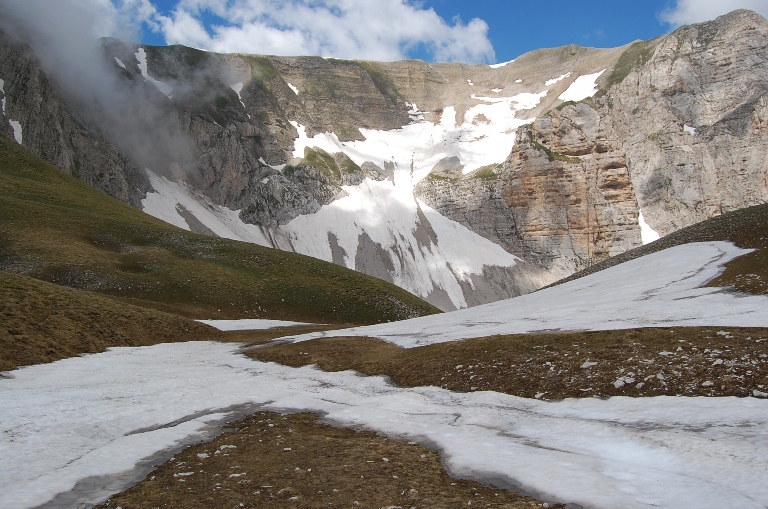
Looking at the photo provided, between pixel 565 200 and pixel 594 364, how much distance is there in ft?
604

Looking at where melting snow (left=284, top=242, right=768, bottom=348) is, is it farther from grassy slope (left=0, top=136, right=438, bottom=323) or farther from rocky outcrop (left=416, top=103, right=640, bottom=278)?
rocky outcrop (left=416, top=103, right=640, bottom=278)

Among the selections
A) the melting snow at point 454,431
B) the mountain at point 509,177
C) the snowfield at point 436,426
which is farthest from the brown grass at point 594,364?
the mountain at point 509,177

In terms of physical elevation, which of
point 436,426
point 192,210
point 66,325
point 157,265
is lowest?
point 436,426

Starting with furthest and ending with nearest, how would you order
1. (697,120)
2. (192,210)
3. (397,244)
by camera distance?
(397,244), (697,120), (192,210)

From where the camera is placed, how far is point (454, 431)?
14.1 metres

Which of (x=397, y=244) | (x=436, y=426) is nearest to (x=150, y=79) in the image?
(x=397, y=244)

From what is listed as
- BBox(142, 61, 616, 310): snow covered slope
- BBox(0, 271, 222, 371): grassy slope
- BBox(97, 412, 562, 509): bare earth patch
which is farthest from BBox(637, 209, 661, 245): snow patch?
BBox(97, 412, 562, 509): bare earth patch

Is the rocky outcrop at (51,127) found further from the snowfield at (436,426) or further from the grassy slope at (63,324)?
the snowfield at (436,426)

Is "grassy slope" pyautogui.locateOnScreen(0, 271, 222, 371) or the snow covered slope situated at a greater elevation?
the snow covered slope

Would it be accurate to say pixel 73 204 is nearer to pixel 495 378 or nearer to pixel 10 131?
pixel 10 131

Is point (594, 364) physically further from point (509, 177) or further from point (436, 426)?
point (509, 177)

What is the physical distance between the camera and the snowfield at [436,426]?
31.4 ft

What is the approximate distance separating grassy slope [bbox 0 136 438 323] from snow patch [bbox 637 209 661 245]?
13171 cm

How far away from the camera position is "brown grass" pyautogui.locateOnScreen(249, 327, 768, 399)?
16516mm
